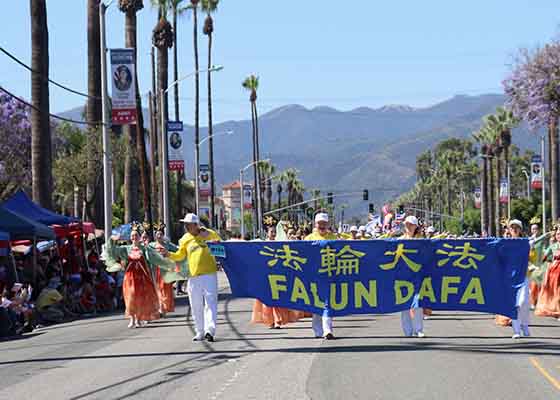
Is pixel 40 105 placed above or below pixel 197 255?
above

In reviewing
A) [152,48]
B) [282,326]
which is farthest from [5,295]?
[152,48]

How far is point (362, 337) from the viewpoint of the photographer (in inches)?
677

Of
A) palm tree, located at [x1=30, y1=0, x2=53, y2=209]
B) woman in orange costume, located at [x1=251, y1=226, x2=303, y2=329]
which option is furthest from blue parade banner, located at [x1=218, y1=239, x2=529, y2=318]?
palm tree, located at [x1=30, y1=0, x2=53, y2=209]

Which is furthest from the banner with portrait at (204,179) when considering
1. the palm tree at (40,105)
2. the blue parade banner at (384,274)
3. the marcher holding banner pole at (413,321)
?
the marcher holding banner pole at (413,321)

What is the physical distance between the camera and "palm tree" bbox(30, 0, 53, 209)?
3253 cm

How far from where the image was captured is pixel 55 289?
2578cm

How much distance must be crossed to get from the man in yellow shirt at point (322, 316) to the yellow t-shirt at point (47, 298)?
31.1ft

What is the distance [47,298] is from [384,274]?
418 inches

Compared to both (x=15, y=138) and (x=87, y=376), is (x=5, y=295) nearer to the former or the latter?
(x=87, y=376)

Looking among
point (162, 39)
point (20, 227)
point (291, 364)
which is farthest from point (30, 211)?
point (162, 39)

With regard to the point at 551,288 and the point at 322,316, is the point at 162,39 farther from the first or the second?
the point at 322,316

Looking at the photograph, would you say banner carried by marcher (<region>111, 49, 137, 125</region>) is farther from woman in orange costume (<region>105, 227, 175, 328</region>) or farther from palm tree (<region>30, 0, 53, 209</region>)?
woman in orange costume (<region>105, 227, 175, 328</region>)

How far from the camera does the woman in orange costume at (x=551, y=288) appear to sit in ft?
68.2

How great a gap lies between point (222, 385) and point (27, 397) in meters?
2.08
